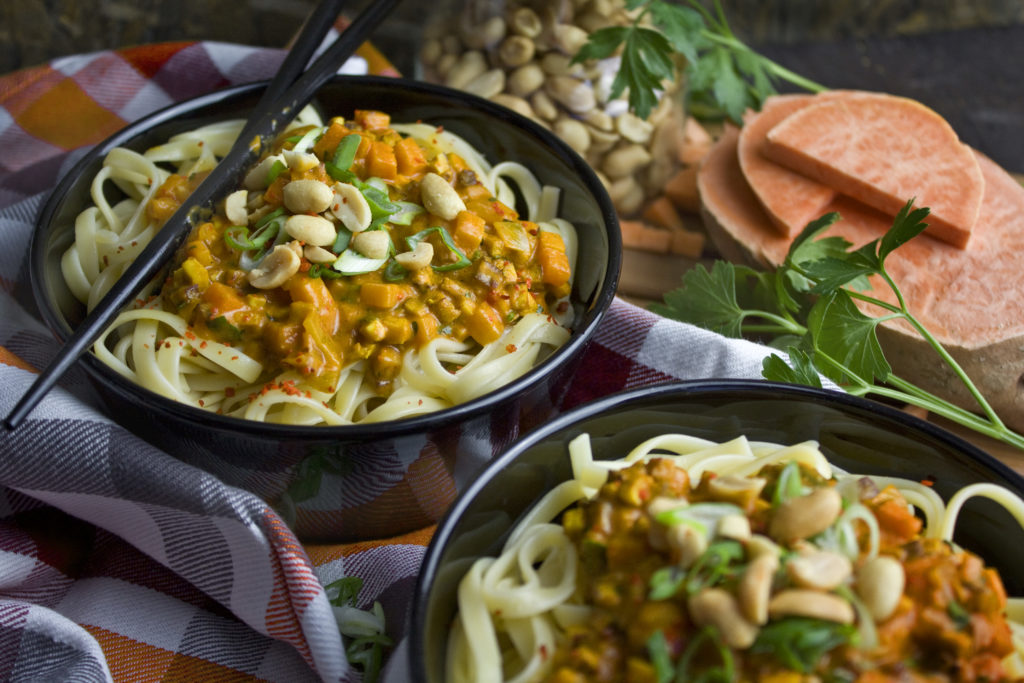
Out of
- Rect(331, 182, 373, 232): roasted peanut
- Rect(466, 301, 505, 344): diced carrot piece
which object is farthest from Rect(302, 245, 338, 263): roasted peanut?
Rect(466, 301, 505, 344): diced carrot piece

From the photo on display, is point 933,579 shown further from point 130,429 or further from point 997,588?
point 130,429

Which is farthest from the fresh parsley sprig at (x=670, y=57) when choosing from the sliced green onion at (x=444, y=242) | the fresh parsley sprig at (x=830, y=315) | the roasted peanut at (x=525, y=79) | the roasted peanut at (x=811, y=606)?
the roasted peanut at (x=811, y=606)

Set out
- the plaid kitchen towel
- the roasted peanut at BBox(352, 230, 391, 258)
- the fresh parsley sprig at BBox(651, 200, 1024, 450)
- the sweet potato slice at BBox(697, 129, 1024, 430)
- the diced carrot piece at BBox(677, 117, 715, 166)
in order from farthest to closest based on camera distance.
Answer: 1. the diced carrot piece at BBox(677, 117, 715, 166)
2. the sweet potato slice at BBox(697, 129, 1024, 430)
3. the fresh parsley sprig at BBox(651, 200, 1024, 450)
4. the roasted peanut at BBox(352, 230, 391, 258)
5. the plaid kitchen towel

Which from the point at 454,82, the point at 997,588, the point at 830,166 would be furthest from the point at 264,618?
the point at 830,166

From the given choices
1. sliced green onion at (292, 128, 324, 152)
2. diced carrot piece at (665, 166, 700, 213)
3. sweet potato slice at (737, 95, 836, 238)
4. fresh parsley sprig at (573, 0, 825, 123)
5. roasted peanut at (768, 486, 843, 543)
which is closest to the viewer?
roasted peanut at (768, 486, 843, 543)

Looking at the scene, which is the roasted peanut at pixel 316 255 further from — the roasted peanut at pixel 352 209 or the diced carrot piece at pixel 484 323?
the diced carrot piece at pixel 484 323

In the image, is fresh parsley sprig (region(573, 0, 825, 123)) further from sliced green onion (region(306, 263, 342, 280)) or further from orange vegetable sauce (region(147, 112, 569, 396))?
sliced green onion (region(306, 263, 342, 280))

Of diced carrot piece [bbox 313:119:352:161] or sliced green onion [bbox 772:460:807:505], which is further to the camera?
diced carrot piece [bbox 313:119:352:161]
